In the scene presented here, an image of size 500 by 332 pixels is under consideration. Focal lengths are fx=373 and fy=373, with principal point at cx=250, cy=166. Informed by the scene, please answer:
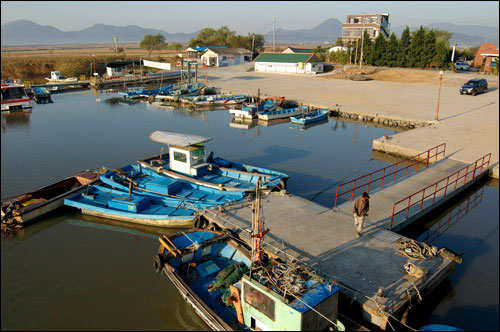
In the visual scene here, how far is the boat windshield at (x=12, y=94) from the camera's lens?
4291 cm

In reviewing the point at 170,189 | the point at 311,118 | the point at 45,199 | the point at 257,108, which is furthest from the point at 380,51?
the point at 45,199

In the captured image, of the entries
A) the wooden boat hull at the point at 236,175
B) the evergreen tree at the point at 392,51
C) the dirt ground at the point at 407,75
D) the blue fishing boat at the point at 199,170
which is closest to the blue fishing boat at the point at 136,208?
the wooden boat hull at the point at 236,175

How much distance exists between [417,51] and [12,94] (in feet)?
208

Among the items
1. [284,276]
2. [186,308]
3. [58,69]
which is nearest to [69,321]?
[186,308]

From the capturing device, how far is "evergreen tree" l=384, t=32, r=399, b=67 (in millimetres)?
68750

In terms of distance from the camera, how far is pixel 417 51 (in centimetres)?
6669

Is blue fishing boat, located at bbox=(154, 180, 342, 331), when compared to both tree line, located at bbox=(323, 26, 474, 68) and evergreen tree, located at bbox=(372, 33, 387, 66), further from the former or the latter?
evergreen tree, located at bbox=(372, 33, 387, 66)

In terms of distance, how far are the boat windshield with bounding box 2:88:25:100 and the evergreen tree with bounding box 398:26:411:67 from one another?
60808mm

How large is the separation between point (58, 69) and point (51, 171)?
6207 cm

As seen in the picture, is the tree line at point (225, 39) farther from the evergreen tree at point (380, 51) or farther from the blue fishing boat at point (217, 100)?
Result: the blue fishing boat at point (217, 100)

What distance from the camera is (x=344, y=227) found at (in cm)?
1432

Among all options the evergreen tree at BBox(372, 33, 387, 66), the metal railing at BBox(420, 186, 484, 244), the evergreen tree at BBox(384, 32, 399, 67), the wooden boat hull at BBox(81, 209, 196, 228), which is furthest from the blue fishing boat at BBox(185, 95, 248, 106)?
the evergreen tree at BBox(384, 32, 399, 67)

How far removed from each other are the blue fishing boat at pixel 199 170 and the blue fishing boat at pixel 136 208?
1.88 metres

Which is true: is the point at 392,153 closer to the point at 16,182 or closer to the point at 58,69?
the point at 16,182
